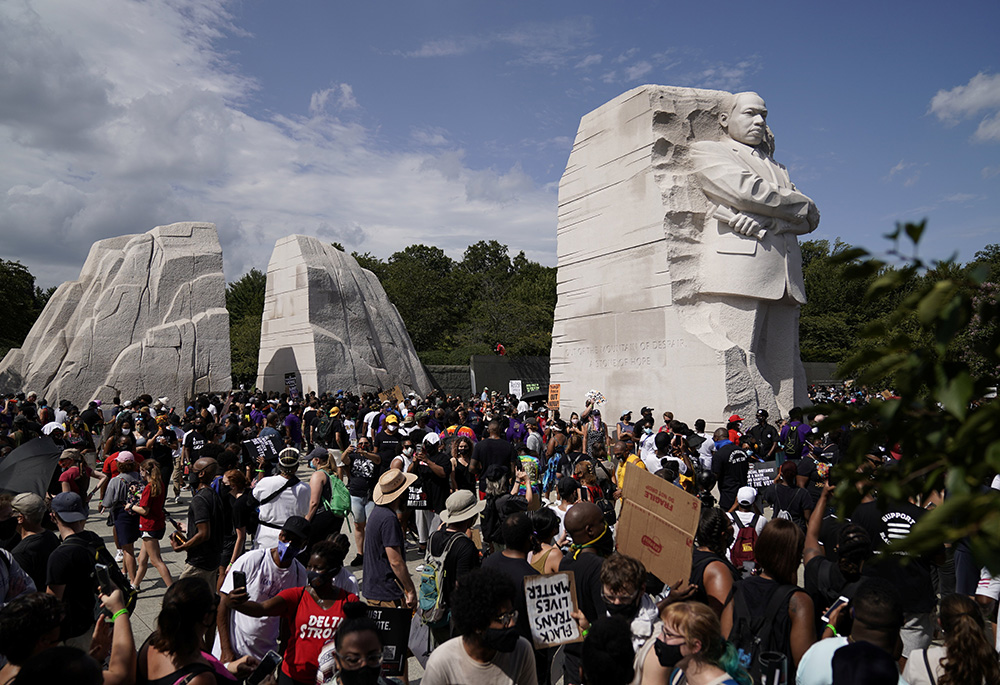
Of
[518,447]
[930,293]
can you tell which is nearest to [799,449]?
[518,447]

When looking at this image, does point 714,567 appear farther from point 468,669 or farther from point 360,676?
point 360,676

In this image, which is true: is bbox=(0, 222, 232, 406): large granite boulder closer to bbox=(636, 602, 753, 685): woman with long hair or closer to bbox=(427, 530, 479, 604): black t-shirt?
bbox=(427, 530, 479, 604): black t-shirt

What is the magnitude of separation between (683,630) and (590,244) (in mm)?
15658

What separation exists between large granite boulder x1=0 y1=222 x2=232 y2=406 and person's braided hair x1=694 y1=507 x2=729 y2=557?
2105cm

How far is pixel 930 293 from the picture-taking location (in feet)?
4.44

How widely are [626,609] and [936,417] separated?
214 centimetres

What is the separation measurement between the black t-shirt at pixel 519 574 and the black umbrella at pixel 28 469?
362 centimetres

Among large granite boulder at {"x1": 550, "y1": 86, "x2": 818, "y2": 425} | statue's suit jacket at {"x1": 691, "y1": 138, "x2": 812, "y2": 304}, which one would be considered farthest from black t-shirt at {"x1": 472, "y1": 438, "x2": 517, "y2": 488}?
statue's suit jacket at {"x1": 691, "y1": 138, "x2": 812, "y2": 304}

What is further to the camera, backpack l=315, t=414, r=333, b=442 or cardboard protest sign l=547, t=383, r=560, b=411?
cardboard protest sign l=547, t=383, r=560, b=411

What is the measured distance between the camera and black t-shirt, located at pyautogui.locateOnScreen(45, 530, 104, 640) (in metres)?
3.80

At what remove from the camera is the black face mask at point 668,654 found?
273 centimetres

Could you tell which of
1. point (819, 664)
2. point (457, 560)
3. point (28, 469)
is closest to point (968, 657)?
point (819, 664)

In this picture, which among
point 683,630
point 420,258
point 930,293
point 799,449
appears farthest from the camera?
point 420,258

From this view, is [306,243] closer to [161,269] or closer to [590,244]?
[161,269]
